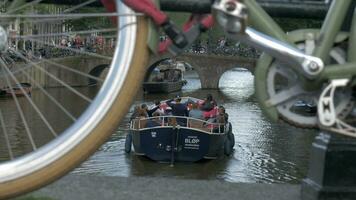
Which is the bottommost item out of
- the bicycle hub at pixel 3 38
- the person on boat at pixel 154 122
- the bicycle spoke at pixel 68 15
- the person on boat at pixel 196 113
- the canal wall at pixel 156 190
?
the person on boat at pixel 154 122

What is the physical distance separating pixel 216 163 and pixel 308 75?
1552cm

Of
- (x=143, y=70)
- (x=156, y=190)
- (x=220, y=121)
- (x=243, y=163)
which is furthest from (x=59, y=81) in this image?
(x=220, y=121)

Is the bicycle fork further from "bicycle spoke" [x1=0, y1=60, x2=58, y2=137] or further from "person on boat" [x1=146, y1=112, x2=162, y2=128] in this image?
"person on boat" [x1=146, y1=112, x2=162, y2=128]

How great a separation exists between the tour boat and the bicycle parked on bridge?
595 inches

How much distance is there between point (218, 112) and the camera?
19.4 m

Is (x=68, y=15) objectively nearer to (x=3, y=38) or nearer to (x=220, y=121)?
(x=3, y=38)

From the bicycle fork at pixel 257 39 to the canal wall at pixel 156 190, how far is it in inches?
128

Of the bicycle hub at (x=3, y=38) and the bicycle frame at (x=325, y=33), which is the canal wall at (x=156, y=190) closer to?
the bicycle hub at (x=3, y=38)

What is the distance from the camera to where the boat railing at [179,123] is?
18.1m

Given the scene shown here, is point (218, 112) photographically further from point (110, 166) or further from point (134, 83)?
point (134, 83)

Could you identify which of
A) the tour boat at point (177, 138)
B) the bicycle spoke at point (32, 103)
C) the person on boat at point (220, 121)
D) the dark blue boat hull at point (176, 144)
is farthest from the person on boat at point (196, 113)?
A: the bicycle spoke at point (32, 103)

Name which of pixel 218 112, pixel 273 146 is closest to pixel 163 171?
pixel 218 112

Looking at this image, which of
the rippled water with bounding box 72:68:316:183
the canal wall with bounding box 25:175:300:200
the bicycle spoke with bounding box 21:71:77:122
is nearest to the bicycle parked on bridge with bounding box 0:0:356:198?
the bicycle spoke with bounding box 21:71:77:122

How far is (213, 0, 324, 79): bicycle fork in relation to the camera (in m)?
2.54
